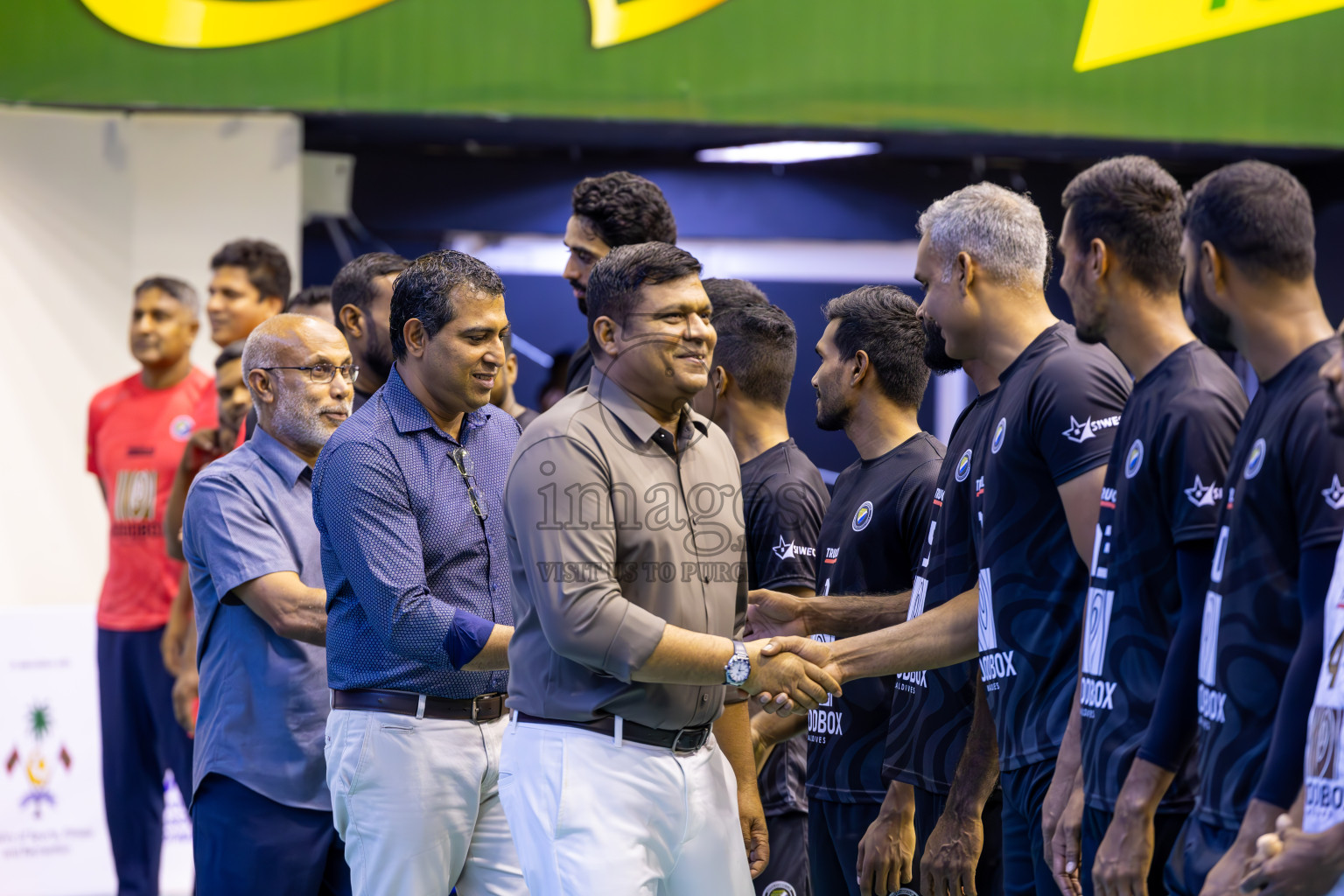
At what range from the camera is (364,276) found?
4352 mm

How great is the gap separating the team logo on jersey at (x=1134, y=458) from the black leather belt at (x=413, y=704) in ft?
5.09

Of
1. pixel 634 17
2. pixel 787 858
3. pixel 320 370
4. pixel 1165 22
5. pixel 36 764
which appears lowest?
pixel 36 764

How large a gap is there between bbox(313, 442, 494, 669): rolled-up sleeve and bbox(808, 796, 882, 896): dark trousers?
1.15 meters

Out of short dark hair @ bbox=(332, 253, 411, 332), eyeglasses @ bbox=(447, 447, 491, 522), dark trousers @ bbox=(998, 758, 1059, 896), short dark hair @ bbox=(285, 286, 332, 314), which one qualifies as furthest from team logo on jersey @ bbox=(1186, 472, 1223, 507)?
short dark hair @ bbox=(285, 286, 332, 314)

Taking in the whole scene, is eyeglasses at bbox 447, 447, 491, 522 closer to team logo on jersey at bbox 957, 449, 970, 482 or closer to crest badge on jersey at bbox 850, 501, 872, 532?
crest badge on jersey at bbox 850, 501, 872, 532

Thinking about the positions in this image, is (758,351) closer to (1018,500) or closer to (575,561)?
(1018,500)

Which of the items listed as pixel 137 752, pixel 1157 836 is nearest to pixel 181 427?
pixel 137 752

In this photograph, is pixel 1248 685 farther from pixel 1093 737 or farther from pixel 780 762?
pixel 780 762

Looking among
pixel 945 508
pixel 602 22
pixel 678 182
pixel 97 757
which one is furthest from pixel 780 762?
pixel 678 182

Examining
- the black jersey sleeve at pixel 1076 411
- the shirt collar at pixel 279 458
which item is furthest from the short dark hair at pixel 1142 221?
the shirt collar at pixel 279 458

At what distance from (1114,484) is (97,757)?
→ 483 cm

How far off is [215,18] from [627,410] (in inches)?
205

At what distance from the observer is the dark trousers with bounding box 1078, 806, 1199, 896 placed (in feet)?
8.16

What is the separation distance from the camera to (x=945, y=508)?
3.24 m
